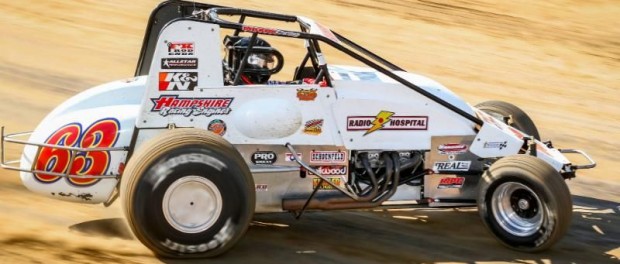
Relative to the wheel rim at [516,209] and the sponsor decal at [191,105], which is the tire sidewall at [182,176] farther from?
the wheel rim at [516,209]

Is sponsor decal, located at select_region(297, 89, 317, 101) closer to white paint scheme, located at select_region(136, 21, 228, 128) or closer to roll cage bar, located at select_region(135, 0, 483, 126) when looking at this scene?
roll cage bar, located at select_region(135, 0, 483, 126)

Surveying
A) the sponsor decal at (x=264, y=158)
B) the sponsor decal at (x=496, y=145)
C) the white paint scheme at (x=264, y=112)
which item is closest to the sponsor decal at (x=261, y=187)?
the white paint scheme at (x=264, y=112)

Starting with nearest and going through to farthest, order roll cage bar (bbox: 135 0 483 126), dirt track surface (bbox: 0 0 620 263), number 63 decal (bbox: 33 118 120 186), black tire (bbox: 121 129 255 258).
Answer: black tire (bbox: 121 129 255 258) < roll cage bar (bbox: 135 0 483 126) < number 63 decal (bbox: 33 118 120 186) < dirt track surface (bbox: 0 0 620 263)

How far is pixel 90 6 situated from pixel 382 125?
9.15 metres

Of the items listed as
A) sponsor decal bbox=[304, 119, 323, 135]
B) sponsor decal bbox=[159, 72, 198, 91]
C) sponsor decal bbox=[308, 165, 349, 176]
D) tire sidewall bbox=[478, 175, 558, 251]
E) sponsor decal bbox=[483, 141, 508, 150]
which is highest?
sponsor decal bbox=[159, 72, 198, 91]

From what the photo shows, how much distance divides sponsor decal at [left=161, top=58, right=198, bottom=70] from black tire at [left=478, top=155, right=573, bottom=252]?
2486 mm

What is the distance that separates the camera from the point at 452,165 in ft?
28.8

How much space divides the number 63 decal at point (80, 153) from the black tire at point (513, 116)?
3699mm

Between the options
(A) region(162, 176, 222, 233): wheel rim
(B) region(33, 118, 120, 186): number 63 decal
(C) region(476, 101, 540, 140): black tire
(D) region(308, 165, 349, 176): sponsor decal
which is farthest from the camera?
(C) region(476, 101, 540, 140): black tire

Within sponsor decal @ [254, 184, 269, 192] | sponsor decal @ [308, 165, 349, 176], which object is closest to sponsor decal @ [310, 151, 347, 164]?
sponsor decal @ [308, 165, 349, 176]

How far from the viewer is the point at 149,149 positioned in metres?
7.66

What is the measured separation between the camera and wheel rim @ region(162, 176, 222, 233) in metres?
7.73

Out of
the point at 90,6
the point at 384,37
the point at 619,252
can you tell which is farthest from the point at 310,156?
the point at 90,6

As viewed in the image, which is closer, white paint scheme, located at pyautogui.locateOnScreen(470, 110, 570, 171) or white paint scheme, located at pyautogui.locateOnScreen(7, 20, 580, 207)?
white paint scheme, located at pyautogui.locateOnScreen(7, 20, 580, 207)
